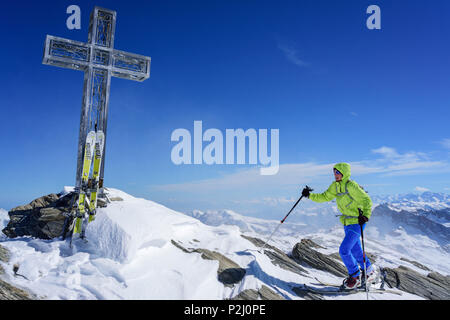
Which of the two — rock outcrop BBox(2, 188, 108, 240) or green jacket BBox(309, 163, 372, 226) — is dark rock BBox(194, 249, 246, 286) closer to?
green jacket BBox(309, 163, 372, 226)

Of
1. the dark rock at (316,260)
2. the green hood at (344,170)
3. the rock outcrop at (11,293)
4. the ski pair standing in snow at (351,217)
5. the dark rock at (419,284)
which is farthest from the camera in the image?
the dark rock at (316,260)

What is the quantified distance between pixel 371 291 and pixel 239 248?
14.6 feet

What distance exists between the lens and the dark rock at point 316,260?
34.1ft

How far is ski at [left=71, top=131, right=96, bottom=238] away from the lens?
32.4 ft

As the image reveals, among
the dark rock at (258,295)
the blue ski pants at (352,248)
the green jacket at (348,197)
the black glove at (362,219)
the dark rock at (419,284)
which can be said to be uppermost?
the green jacket at (348,197)

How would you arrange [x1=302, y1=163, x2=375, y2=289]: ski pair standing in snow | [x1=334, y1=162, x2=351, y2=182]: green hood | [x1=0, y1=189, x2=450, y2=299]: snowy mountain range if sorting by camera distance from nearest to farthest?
[x1=0, y1=189, x2=450, y2=299]: snowy mountain range → [x1=302, y1=163, x2=375, y2=289]: ski pair standing in snow → [x1=334, y1=162, x2=351, y2=182]: green hood

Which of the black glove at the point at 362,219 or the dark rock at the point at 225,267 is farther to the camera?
the dark rock at the point at 225,267

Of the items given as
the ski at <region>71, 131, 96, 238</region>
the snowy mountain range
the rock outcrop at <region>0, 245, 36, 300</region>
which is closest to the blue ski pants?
the snowy mountain range

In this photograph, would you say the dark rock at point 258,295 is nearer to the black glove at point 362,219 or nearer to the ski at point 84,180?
the black glove at point 362,219

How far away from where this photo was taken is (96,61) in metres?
12.6

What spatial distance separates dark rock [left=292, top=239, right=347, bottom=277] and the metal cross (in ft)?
31.1

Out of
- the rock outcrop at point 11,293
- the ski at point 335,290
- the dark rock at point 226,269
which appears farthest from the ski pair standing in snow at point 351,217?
the rock outcrop at point 11,293

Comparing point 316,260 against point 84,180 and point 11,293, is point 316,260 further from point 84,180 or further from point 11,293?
point 84,180
